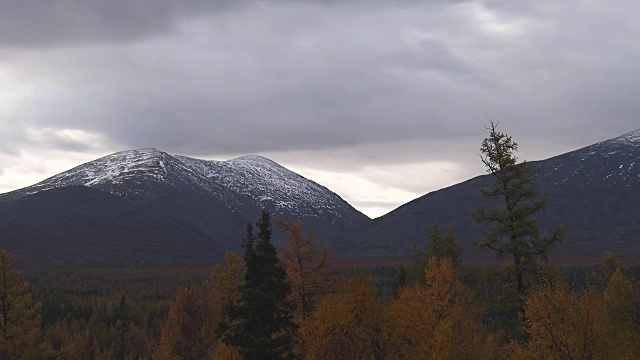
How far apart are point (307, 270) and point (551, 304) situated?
1844 centimetres

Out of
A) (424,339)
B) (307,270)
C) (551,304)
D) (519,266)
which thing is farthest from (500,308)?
(307,270)

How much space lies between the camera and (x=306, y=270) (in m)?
46.9

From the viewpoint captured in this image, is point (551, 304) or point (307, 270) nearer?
point (551, 304)

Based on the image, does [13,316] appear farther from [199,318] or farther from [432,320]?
[432,320]

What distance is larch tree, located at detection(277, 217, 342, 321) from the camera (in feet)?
152

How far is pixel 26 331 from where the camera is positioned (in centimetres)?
5944

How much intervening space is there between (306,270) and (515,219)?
1544 centimetres

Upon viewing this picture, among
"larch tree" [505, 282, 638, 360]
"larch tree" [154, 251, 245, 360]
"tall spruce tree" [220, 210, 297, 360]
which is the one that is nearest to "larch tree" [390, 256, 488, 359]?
"larch tree" [505, 282, 638, 360]

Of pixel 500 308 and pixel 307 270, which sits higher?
pixel 307 270

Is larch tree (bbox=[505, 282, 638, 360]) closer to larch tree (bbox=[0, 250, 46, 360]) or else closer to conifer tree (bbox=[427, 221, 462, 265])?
conifer tree (bbox=[427, 221, 462, 265])

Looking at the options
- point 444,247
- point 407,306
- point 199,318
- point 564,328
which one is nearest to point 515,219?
point 564,328

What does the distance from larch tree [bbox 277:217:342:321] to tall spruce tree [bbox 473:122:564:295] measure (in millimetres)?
12549

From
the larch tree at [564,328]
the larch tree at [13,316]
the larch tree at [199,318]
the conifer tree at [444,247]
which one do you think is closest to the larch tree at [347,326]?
the conifer tree at [444,247]

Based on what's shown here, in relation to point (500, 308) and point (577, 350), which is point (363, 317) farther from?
point (577, 350)
